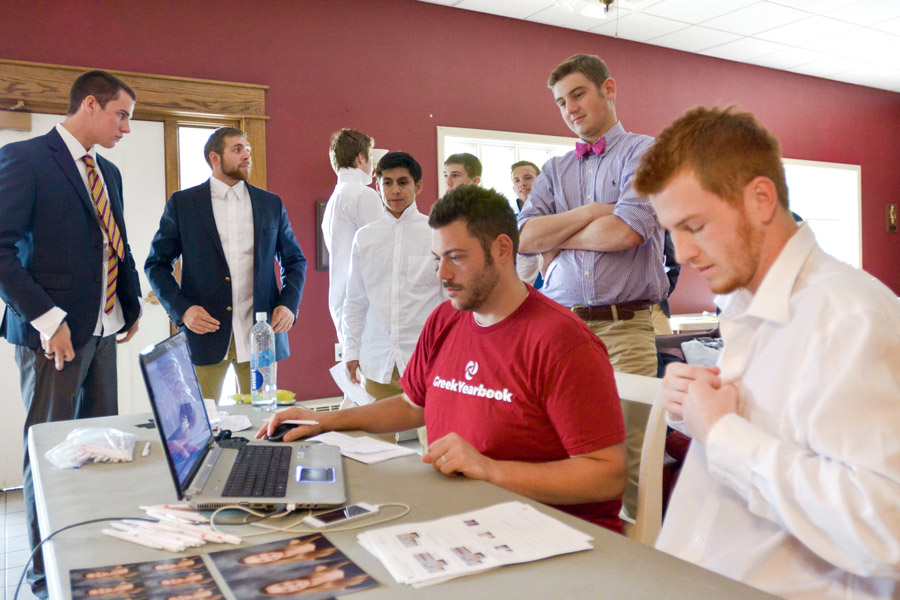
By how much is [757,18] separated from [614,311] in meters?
4.30

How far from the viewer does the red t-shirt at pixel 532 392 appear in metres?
1.36

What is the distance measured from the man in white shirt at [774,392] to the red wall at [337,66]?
3.12m

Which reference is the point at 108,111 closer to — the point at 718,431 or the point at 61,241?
the point at 61,241

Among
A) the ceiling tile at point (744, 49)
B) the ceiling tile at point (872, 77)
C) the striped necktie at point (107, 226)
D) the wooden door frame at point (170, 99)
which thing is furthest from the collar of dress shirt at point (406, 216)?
the ceiling tile at point (872, 77)

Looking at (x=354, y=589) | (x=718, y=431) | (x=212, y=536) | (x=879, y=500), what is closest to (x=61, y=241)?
(x=212, y=536)

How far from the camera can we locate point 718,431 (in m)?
0.94

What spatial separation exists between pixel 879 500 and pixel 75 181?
8.41 ft

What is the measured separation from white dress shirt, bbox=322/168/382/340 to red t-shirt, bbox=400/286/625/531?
187cm

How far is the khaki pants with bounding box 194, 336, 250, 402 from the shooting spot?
9.27ft

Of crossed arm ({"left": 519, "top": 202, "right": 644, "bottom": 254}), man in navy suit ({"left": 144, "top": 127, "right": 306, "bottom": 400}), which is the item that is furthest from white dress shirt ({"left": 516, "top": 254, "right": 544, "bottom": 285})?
man in navy suit ({"left": 144, "top": 127, "right": 306, "bottom": 400})

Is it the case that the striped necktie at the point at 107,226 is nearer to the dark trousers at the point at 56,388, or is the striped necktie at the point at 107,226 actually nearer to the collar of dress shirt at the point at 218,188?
the dark trousers at the point at 56,388

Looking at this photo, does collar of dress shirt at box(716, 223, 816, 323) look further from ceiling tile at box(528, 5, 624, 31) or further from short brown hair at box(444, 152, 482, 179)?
ceiling tile at box(528, 5, 624, 31)

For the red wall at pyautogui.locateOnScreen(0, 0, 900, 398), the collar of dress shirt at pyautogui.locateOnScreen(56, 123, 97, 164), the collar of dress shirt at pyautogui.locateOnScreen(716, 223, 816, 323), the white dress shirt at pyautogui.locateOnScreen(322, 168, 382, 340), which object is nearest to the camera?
the collar of dress shirt at pyautogui.locateOnScreen(716, 223, 816, 323)

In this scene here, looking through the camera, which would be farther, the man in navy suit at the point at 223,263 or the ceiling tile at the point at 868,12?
the ceiling tile at the point at 868,12
